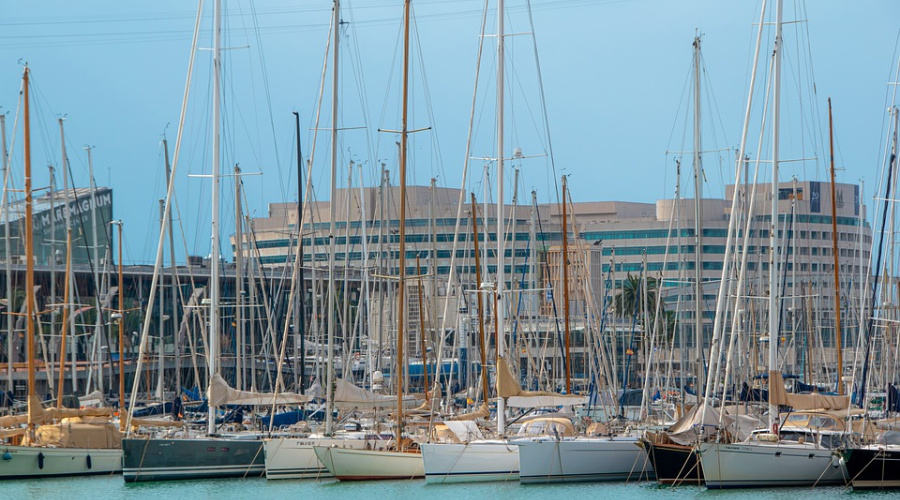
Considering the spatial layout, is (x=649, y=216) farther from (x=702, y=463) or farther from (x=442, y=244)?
(x=702, y=463)

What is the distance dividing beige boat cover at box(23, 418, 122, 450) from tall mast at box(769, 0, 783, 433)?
20.5 m

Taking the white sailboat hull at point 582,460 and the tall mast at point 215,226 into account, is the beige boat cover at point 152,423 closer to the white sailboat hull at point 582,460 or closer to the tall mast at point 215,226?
the tall mast at point 215,226

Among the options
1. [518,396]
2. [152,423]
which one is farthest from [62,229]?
[518,396]

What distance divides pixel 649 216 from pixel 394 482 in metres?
137

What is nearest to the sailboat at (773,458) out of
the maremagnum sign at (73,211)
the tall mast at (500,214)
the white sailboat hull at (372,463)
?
the tall mast at (500,214)

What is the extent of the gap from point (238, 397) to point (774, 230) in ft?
53.6

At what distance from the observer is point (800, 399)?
3650 centimetres

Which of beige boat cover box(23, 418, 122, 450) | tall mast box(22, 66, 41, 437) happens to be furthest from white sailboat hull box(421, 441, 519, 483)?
tall mast box(22, 66, 41, 437)

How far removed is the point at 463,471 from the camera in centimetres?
3562

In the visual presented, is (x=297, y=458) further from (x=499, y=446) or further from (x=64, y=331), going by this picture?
(x=64, y=331)

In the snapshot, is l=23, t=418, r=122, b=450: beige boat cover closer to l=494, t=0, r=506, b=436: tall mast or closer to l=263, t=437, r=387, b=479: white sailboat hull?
l=263, t=437, r=387, b=479: white sailboat hull

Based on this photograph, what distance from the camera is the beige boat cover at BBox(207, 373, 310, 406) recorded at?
38.0 meters

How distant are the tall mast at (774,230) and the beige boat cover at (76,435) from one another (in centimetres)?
2046

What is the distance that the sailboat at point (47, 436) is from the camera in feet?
128
